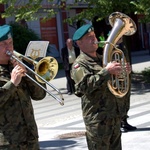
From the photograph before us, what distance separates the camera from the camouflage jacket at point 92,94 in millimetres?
4707

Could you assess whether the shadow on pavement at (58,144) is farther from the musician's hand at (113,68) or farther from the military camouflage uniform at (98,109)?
the musician's hand at (113,68)

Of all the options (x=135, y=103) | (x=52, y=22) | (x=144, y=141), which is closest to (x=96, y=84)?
(x=144, y=141)

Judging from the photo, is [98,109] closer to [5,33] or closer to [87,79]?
[87,79]

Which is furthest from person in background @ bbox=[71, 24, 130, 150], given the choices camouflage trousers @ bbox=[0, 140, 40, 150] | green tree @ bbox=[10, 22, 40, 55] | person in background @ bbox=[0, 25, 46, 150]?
green tree @ bbox=[10, 22, 40, 55]

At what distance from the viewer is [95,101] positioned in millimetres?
4797

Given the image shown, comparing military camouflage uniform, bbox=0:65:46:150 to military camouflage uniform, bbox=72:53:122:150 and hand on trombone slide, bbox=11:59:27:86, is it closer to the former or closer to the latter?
hand on trombone slide, bbox=11:59:27:86

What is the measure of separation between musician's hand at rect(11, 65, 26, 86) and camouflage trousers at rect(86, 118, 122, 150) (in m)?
1.13

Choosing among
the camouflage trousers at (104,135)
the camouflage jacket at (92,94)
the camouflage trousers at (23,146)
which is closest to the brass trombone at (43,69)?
the camouflage trousers at (23,146)

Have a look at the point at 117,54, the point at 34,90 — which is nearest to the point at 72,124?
the point at 117,54

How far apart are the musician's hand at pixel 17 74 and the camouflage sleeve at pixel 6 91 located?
0.12ft

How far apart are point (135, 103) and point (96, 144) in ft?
25.6

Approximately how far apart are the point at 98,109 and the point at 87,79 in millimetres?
329

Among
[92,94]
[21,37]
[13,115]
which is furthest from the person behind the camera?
[21,37]

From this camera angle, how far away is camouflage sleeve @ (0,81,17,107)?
4.02m
